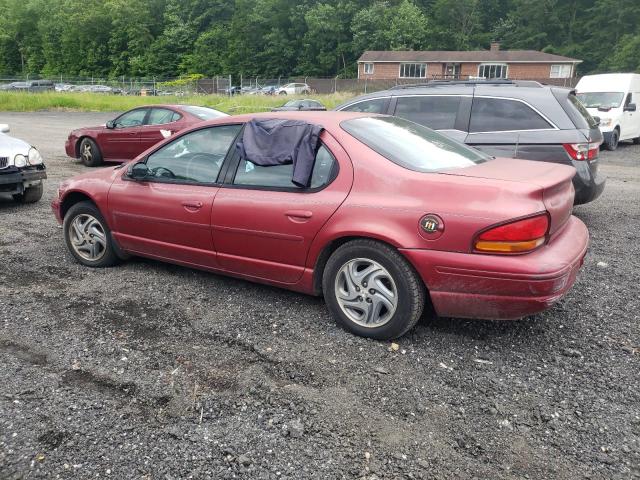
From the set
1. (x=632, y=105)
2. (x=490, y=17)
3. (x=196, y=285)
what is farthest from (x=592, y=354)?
(x=490, y=17)

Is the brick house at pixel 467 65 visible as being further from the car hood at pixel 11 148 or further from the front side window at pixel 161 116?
the car hood at pixel 11 148

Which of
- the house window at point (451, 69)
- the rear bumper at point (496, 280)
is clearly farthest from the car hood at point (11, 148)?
the house window at point (451, 69)

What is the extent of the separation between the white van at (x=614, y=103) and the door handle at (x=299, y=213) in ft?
45.7

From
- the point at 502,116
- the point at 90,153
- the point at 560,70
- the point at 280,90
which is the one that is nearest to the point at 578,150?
the point at 502,116

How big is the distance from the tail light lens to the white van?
13.7m

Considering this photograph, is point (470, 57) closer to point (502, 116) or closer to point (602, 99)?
point (602, 99)

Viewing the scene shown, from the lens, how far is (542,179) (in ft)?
11.4

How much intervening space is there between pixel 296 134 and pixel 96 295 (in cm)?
215

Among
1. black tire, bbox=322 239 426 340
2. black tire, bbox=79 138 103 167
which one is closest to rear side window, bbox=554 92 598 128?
black tire, bbox=322 239 426 340

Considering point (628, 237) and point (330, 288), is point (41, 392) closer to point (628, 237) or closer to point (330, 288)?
point (330, 288)

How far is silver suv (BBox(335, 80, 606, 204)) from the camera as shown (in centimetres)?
634

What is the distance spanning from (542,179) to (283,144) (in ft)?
5.91

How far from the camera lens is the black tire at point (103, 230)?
197 inches

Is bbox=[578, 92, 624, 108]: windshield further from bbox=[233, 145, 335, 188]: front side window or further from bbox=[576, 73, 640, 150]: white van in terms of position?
bbox=[233, 145, 335, 188]: front side window
